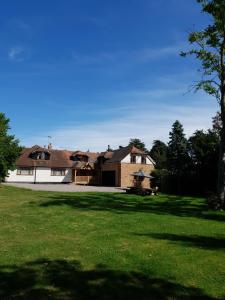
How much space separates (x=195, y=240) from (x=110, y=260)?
171 inches

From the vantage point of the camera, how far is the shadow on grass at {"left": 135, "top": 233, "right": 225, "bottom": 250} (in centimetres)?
1232

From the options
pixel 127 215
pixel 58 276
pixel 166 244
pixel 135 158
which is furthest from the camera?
pixel 135 158

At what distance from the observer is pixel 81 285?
313 inches

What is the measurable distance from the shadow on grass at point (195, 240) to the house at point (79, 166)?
4620 cm

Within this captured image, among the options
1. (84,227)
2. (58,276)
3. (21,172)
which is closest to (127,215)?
(84,227)

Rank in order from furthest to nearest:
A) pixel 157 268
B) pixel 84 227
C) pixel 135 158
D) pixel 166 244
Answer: pixel 135 158
pixel 84 227
pixel 166 244
pixel 157 268

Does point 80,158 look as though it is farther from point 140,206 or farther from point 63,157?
point 140,206

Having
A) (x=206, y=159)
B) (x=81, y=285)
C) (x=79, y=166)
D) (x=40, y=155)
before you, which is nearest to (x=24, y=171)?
(x=40, y=155)

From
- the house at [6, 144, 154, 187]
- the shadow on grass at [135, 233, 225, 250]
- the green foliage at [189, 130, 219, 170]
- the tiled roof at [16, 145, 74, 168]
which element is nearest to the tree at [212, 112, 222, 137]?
the green foliage at [189, 130, 219, 170]

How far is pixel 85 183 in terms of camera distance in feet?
213

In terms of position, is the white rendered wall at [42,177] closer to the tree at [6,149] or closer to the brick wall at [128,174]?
the brick wall at [128,174]

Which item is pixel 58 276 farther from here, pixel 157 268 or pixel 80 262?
pixel 157 268

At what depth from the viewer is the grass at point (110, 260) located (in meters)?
7.73

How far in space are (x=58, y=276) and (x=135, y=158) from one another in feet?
175
